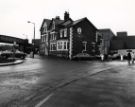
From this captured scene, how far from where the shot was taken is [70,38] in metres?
46.9

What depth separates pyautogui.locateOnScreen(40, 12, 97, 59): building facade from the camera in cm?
4659

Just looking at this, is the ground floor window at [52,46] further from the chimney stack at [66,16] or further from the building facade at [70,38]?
the chimney stack at [66,16]

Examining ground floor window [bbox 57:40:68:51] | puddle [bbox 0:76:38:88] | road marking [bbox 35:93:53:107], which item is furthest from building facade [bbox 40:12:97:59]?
road marking [bbox 35:93:53:107]

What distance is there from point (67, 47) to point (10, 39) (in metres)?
13.1

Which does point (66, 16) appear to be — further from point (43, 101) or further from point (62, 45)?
point (43, 101)

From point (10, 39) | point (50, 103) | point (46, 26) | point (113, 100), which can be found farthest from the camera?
point (46, 26)

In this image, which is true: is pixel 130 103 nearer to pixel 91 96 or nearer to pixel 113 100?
pixel 113 100

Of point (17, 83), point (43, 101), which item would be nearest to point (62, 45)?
point (17, 83)

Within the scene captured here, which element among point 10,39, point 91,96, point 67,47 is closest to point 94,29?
point 67,47

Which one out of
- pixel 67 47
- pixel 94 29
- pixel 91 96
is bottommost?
pixel 91 96

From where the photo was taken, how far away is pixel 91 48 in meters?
49.8

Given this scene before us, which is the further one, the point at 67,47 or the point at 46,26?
the point at 46,26

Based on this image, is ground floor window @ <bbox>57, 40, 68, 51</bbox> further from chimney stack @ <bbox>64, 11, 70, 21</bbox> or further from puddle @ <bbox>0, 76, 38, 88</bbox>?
puddle @ <bbox>0, 76, 38, 88</bbox>

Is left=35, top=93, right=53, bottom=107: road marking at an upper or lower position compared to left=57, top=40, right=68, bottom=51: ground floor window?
lower
